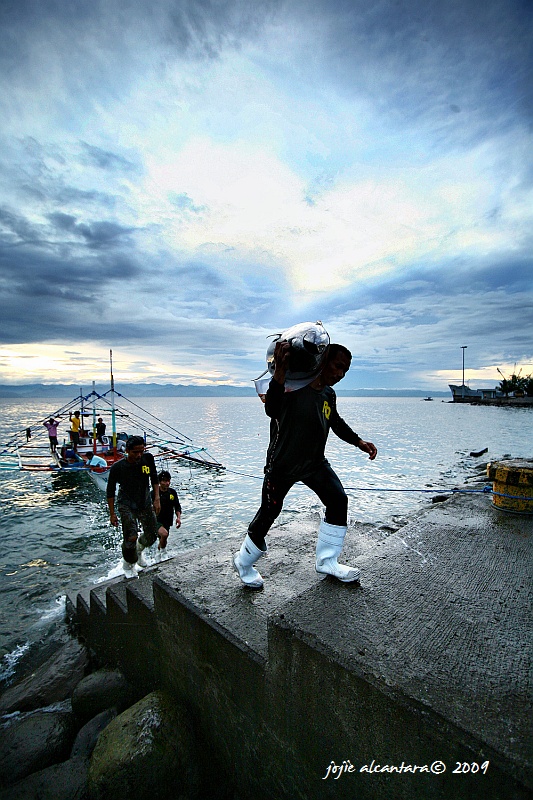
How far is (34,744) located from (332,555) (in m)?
3.96

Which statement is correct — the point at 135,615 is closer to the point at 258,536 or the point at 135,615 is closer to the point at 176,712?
the point at 176,712

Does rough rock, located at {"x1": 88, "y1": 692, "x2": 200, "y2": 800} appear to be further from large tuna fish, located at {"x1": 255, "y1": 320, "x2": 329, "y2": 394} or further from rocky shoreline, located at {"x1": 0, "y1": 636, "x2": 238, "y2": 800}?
large tuna fish, located at {"x1": 255, "y1": 320, "x2": 329, "y2": 394}

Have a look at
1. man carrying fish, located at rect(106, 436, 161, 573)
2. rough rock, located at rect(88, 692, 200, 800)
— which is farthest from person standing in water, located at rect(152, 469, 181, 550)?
rough rock, located at rect(88, 692, 200, 800)

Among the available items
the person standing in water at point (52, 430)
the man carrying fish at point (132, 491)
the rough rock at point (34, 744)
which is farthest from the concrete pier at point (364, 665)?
the person standing in water at point (52, 430)

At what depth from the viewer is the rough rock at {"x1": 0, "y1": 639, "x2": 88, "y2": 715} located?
4906 millimetres

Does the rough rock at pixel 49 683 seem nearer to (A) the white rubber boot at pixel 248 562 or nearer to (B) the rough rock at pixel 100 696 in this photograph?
(B) the rough rock at pixel 100 696

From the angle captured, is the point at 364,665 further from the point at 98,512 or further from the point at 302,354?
the point at 98,512

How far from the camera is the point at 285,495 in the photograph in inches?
122

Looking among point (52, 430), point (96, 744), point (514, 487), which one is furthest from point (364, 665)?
point (52, 430)

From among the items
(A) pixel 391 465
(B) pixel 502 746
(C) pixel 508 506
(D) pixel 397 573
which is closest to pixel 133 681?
(D) pixel 397 573

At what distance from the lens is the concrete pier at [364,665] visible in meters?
1.62

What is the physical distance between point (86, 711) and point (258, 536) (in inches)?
133

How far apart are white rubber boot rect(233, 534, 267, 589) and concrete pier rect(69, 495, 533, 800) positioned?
104 millimetres

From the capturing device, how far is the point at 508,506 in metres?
4.60
